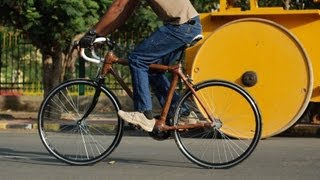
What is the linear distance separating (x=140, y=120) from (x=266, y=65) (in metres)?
3.08

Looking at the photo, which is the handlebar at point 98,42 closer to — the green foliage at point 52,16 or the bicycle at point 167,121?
the bicycle at point 167,121

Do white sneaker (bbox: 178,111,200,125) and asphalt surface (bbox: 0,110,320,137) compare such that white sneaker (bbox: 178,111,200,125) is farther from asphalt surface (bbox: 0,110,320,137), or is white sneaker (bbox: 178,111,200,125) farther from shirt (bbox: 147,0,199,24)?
asphalt surface (bbox: 0,110,320,137)

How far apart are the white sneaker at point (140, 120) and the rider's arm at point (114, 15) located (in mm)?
786

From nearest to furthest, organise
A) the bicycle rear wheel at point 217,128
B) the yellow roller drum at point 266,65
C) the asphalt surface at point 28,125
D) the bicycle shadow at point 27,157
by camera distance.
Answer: the bicycle rear wheel at point 217,128 < the bicycle shadow at point 27,157 < the yellow roller drum at point 266,65 < the asphalt surface at point 28,125

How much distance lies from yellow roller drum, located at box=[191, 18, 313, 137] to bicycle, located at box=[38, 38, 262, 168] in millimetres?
1984

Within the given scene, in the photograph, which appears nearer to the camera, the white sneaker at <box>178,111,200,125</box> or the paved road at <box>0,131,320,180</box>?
the paved road at <box>0,131,320,180</box>

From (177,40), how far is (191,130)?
33.3 inches

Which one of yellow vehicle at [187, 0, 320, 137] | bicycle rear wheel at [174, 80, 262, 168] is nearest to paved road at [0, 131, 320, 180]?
bicycle rear wheel at [174, 80, 262, 168]

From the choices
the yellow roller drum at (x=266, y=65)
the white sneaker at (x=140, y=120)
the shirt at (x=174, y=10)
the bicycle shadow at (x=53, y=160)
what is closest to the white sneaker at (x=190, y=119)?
the white sneaker at (x=140, y=120)

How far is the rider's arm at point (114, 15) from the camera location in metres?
6.55

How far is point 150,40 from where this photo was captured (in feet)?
21.2

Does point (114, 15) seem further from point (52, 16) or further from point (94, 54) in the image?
point (52, 16)

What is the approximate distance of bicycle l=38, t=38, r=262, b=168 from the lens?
6496 mm

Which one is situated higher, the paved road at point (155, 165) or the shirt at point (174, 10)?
the shirt at point (174, 10)
